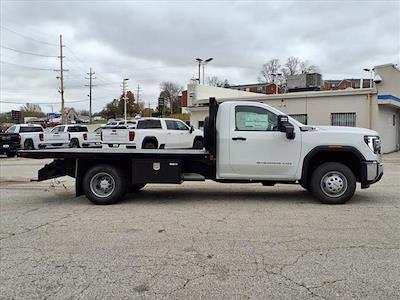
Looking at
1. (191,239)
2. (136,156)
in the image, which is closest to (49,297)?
(191,239)

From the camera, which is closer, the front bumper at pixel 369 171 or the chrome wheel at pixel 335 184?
the front bumper at pixel 369 171

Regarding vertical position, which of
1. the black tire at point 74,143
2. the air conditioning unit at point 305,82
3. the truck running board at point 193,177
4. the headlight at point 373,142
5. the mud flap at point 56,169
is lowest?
the truck running board at point 193,177

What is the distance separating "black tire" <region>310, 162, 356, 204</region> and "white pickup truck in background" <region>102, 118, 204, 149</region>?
1299 centimetres

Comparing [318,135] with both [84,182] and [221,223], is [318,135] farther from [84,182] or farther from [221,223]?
[84,182]

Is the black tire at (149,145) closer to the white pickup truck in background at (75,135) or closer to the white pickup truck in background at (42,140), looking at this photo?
the white pickup truck in background at (75,135)

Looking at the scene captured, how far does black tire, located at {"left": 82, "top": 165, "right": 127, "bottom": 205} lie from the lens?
8.77 meters

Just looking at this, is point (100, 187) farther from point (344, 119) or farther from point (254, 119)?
point (344, 119)

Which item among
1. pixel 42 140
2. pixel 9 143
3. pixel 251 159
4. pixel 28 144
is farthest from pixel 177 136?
pixel 251 159

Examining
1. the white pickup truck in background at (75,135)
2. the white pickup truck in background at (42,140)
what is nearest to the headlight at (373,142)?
the white pickup truck in background at (75,135)

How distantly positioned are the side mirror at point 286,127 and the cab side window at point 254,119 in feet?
0.38

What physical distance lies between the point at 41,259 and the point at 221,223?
286cm

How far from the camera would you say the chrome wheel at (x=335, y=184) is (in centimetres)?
834

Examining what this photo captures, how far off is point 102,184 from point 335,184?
476 centimetres

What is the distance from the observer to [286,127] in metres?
8.34
